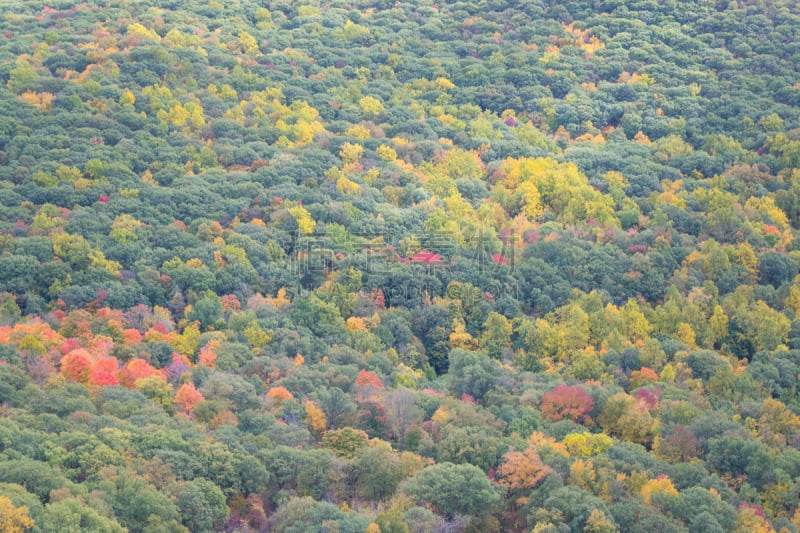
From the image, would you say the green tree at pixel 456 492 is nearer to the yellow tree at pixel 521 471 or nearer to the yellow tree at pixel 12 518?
the yellow tree at pixel 521 471

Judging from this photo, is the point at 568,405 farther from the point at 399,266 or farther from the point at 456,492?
the point at 399,266

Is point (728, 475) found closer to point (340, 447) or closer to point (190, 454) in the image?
point (340, 447)

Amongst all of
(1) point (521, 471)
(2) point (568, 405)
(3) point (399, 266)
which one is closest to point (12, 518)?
(1) point (521, 471)

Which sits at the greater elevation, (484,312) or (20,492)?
(20,492)

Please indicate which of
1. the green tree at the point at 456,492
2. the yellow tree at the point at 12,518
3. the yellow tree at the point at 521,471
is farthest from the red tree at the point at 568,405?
the yellow tree at the point at 12,518

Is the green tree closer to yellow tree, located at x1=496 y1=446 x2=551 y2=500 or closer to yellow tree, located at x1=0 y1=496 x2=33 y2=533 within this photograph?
yellow tree, located at x1=496 y1=446 x2=551 y2=500

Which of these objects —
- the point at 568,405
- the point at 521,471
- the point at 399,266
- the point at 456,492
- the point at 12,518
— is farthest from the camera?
the point at 399,266

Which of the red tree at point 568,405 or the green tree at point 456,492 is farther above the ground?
the green tree at point 456,492

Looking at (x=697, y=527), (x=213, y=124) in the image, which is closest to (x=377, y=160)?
(x=213, y=124)
